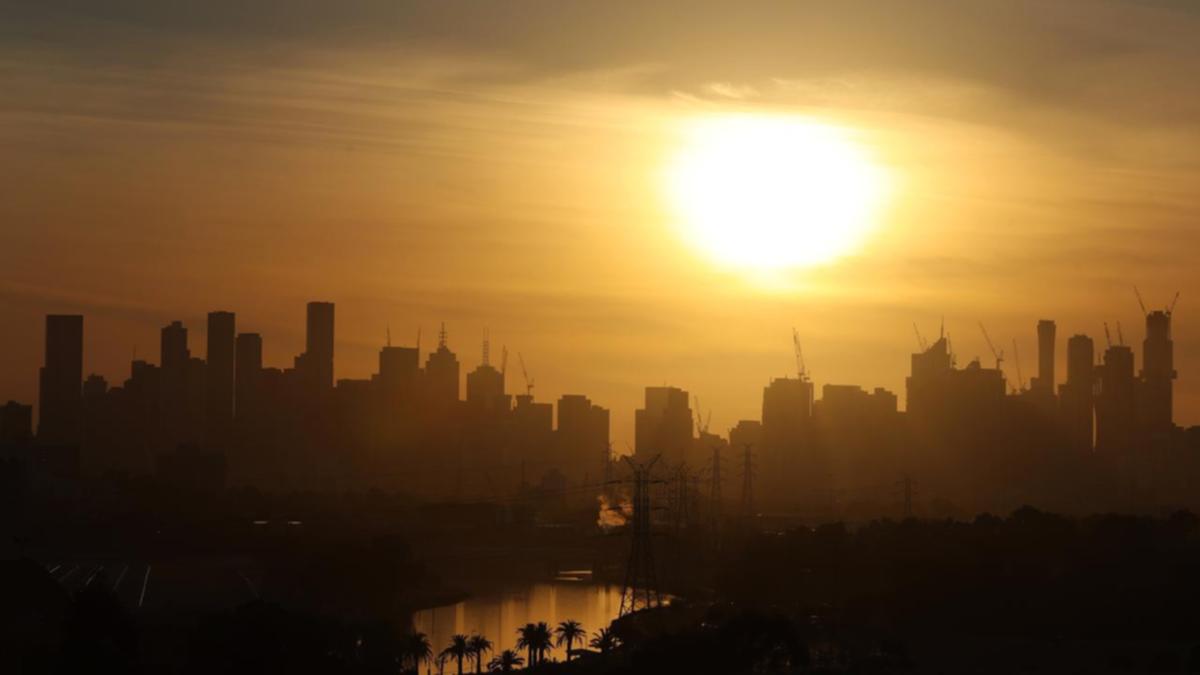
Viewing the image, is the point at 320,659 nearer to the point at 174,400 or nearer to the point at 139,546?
the point at 139,546

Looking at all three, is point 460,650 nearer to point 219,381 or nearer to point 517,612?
point 517,612

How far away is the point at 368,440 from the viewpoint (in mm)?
150875

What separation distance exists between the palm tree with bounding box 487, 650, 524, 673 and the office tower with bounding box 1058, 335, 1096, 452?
4483 inches

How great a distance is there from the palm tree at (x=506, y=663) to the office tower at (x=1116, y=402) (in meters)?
116

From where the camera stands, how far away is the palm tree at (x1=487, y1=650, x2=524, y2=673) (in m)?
40.3

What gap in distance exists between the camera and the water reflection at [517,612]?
56.9 meters

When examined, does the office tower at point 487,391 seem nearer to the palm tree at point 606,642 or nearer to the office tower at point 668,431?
the office tower at point 668,431

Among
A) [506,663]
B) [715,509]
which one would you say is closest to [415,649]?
[506,663]

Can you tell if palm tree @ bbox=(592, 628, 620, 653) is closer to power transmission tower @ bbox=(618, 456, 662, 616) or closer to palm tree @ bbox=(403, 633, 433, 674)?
power transmission tower @ bbox=(618, 456, 662, 616)

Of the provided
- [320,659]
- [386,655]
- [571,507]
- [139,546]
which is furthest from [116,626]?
[571,507]

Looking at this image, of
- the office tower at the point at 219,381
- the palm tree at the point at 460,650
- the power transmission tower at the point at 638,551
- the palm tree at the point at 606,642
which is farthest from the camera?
the office tower at the point at 219,381

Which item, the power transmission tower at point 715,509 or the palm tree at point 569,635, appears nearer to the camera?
the palm tree at point 569,635

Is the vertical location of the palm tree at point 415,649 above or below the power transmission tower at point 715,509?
below

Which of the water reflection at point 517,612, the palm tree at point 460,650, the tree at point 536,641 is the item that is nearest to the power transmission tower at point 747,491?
the water reflection at point 517,612
